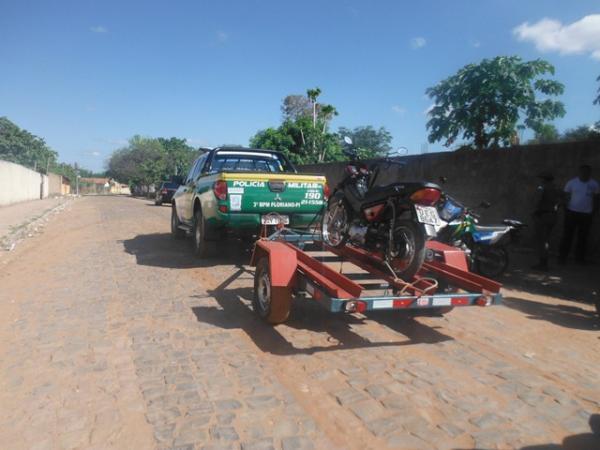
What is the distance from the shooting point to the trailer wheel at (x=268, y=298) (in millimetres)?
4457

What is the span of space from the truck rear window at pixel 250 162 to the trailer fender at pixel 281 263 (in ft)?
12.6

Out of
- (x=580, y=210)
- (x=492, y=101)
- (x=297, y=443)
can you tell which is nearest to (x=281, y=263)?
(x=297, y=443)

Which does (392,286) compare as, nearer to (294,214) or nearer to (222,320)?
(222,320)

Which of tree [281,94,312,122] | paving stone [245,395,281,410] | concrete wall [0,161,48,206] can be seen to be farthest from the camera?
tree [281,94,312,122]

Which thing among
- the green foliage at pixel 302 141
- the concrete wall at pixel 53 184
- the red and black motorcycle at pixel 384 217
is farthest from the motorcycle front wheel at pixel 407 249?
the concrete wall at pixel 53 184

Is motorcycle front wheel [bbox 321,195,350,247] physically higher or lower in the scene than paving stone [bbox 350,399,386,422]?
higher

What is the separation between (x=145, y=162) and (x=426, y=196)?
6597 centimetres

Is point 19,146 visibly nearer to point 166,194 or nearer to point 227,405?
point 166,194

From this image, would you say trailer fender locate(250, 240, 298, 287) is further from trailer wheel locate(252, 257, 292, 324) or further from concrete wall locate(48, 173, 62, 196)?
concrete wall locate(48, 173, 62, 196)

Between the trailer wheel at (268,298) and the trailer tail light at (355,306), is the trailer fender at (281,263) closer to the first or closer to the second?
the trailer wheel at (268,298)

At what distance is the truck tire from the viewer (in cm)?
777

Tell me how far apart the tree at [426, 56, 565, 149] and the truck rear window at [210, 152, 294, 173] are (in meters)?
6.66

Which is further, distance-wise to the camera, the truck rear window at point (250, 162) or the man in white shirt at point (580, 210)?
the truck rear window at point (250, 162)

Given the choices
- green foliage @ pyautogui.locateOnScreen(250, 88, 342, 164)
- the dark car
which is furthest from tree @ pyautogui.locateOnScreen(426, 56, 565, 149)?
the dark car
